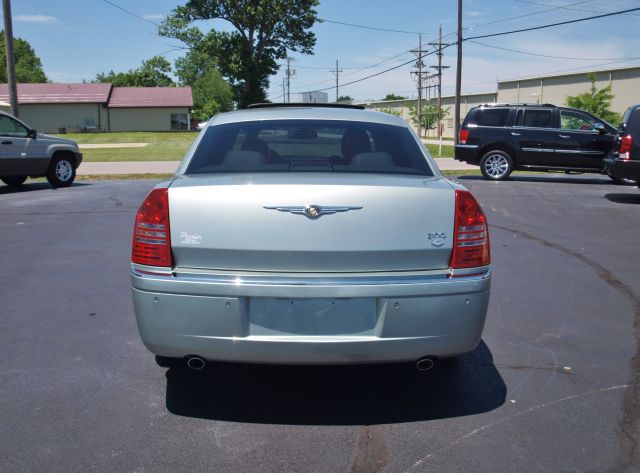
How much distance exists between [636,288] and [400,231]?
13.0 feet

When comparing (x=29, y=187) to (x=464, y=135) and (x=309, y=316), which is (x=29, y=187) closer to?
(x=464, y=135)

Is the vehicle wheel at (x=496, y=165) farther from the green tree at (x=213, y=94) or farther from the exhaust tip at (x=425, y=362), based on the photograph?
the green tree at (x=213, y=94)

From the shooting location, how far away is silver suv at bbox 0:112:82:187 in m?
13.3

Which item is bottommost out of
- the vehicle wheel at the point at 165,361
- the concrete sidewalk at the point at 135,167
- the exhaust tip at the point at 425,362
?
the vehicle wheel at the point at 165,361

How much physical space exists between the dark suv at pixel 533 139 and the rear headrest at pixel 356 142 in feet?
41.0

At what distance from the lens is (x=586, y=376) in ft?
13.1

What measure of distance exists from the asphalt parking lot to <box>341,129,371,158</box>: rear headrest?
1433mm

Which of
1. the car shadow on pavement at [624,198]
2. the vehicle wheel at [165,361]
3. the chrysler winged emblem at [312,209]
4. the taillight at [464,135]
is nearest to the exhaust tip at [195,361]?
the vehicle wheel at [165,361]

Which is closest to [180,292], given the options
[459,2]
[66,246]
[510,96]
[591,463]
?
[591,463]

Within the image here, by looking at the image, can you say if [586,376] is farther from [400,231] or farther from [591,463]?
[400,231]

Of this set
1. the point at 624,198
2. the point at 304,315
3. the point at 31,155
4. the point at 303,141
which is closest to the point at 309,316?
the point at 304,315

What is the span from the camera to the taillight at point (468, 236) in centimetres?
330

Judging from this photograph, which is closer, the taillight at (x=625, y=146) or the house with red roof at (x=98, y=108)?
the taillight at (x=625, y=146)

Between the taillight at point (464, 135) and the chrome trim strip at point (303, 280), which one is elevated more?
the taillight at point (464, 135)
